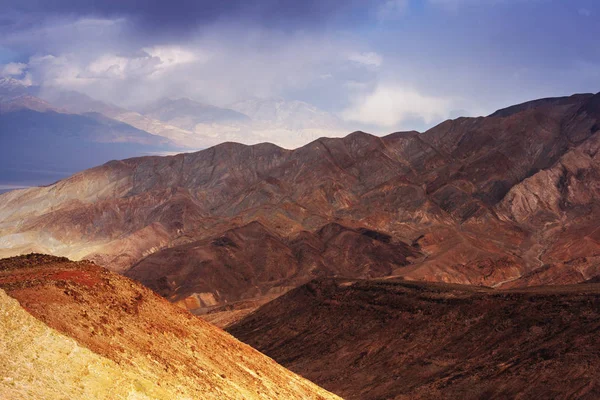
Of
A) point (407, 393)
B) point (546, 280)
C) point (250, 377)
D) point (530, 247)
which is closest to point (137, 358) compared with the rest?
point (250, 377)

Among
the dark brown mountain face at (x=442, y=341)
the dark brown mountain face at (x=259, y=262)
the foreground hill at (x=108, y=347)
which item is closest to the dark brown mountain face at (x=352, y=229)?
the dark brown mountain face at (x=259, y=262)

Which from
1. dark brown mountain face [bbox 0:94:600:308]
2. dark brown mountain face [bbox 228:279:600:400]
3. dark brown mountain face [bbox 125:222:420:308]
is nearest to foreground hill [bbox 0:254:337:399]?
dark brown mountain face [bbox 228:279:600:400]

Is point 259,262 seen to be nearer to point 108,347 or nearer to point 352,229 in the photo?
point 352,229

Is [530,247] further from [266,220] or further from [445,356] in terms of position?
[445,356]

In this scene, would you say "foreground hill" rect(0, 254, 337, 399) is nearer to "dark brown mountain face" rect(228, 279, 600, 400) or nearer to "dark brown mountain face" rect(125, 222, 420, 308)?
"dark brown mountain face" rect(228, 279, 600, 400)

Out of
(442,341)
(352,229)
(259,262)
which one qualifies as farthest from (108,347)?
(352,229)

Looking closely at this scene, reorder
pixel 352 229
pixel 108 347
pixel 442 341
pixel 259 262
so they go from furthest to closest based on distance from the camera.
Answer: pixel 352 229, pixel 259 262, pixel 442 341, pixel 108 347

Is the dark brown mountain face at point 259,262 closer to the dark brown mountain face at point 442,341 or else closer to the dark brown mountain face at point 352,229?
the dark brown mountain face at point 352,229
